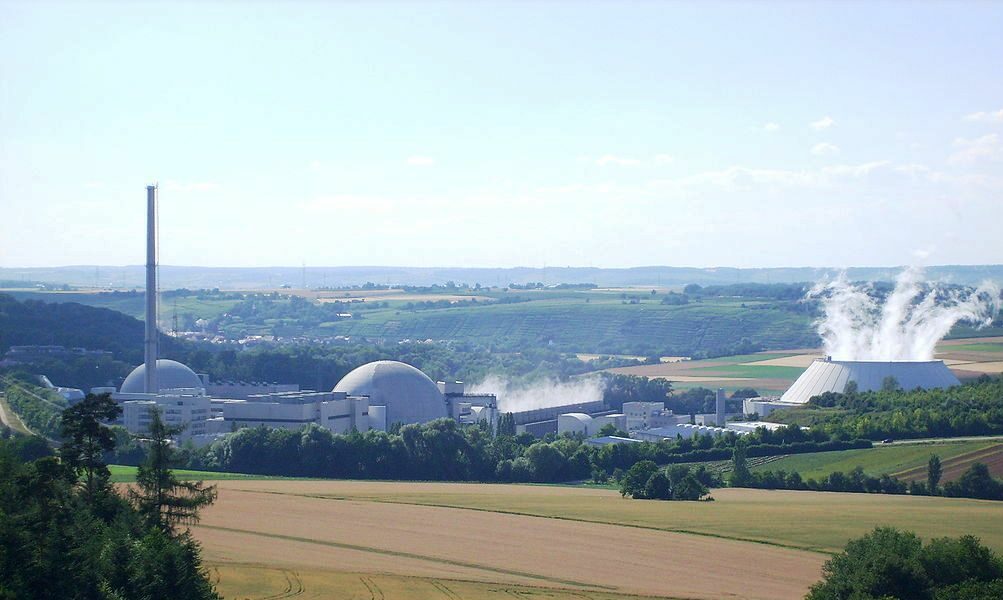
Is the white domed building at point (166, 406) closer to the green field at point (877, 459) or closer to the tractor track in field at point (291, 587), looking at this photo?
the green field at point (877, 459)

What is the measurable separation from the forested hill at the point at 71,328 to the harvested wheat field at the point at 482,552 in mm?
60828

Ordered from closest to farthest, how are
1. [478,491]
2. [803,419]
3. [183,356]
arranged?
[478,491] → [803,419] → [183,356]

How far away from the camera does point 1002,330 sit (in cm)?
12750

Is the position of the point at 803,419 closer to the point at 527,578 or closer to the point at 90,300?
the point at 527,578

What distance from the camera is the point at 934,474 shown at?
166ft

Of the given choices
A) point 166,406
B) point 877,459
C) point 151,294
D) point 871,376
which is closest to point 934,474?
point 877,459

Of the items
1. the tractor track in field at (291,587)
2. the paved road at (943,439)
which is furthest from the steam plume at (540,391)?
the tractor track in field at (291,587)

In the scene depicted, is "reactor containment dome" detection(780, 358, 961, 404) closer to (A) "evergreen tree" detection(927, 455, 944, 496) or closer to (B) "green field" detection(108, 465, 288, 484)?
(A) "evergreen tree" detection(927, 455, 944, 496)

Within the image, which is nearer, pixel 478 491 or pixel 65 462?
pixel 65 462

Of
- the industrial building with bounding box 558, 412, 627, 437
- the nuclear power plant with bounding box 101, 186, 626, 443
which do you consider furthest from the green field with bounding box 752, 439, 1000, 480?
the nuclear power plant with bounding box 101, 186, 626, 443

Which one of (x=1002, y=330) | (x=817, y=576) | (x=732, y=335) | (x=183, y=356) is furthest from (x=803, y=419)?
(x=732, y=335)

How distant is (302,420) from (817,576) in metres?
42.3

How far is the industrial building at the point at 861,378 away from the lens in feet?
273

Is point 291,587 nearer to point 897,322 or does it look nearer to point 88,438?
point 88,438
